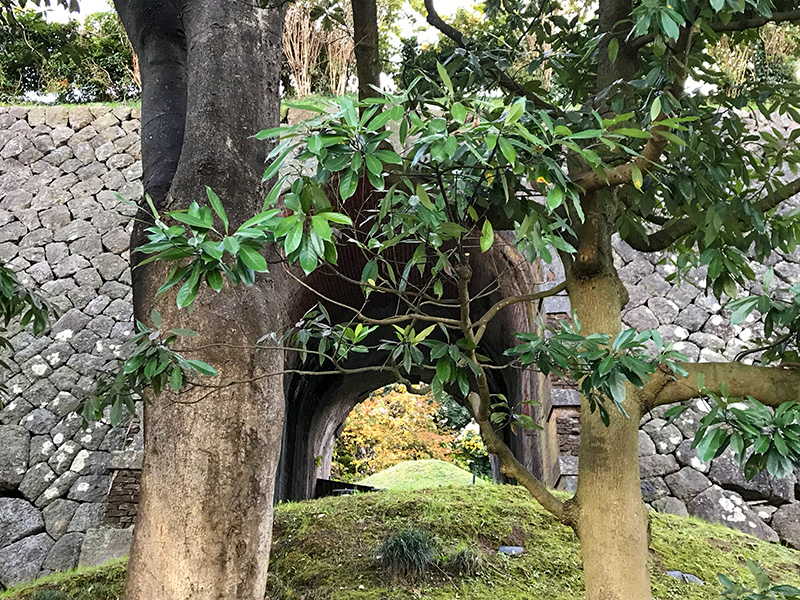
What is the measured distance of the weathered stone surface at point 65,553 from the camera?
5839 millimetres

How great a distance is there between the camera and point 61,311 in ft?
23.5

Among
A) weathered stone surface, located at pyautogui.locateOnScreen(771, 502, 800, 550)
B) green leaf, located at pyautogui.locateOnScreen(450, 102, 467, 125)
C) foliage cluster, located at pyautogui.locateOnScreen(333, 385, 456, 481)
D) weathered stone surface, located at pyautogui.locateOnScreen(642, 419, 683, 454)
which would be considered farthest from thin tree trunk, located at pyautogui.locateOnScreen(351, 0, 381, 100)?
foliage cluster, located at pyautogui.locateOnScreen(333, 385, 456, 481)

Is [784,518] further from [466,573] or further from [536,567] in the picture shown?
[466,573]

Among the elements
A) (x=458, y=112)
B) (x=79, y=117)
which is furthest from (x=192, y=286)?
(x=79, y=117)

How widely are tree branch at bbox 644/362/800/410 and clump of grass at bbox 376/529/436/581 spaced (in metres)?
1.84

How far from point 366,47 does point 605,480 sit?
5.24ft

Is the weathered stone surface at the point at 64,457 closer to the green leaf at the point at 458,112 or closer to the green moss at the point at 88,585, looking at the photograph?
the green moss at the point at 88,585

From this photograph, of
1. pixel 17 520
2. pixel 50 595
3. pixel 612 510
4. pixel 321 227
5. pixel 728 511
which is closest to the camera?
pixel 321 227

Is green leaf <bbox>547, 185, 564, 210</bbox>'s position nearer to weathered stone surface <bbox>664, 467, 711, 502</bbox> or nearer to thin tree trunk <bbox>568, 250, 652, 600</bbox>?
thin tree trunk <bbox>568, 250, 652, 600</bbox>

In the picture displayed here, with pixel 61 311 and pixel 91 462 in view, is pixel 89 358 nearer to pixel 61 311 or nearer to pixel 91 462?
pixel 61 311

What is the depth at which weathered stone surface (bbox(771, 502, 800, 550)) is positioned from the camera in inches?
202

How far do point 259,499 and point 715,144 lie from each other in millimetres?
1758

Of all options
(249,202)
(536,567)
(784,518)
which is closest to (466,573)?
(536,567)

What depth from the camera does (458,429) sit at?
15.7 m
